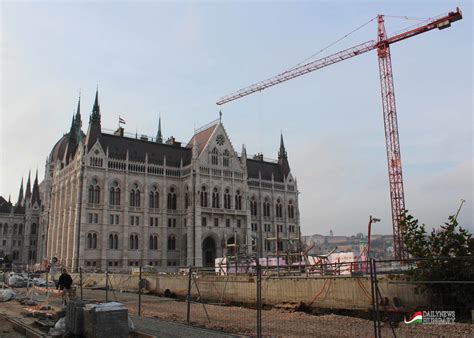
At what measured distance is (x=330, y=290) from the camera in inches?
948

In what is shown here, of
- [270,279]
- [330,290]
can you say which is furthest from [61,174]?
[330,290]

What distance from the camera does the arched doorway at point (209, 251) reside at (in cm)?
7975

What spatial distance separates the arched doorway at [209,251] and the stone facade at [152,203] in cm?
18

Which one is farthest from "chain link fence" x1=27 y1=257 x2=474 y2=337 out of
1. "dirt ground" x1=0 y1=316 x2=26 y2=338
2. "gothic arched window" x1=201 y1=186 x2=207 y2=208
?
"gothic arched window" x1=201 y1=186 x2=207 y2=208

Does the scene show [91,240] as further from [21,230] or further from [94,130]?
[21,230]

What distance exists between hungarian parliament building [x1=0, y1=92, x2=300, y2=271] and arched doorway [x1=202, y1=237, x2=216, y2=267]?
0.18 metres

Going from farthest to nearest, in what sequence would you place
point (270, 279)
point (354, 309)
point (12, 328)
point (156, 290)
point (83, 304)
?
1. point (156, 290)
2. point (270, 279)
3. point (354, 309)
4. point (12, 328)
5. point (83, 304)

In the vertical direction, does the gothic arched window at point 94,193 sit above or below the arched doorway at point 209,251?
above

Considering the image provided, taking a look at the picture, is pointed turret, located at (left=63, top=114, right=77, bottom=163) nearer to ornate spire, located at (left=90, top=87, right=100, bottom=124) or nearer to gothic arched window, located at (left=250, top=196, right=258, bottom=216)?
ornate spire, located at (left=90, top=87, right=100, bottom=124)

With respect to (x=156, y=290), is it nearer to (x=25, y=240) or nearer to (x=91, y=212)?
(x=91, y=212)

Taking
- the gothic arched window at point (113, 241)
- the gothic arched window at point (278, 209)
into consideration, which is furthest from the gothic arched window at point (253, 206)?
the gothic arched window at point (113, 241)

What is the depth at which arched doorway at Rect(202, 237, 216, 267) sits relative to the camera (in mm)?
79750

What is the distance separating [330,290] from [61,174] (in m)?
69.1

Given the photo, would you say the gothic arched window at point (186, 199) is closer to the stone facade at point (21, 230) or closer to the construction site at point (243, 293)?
the construction site at point (243, 293)
